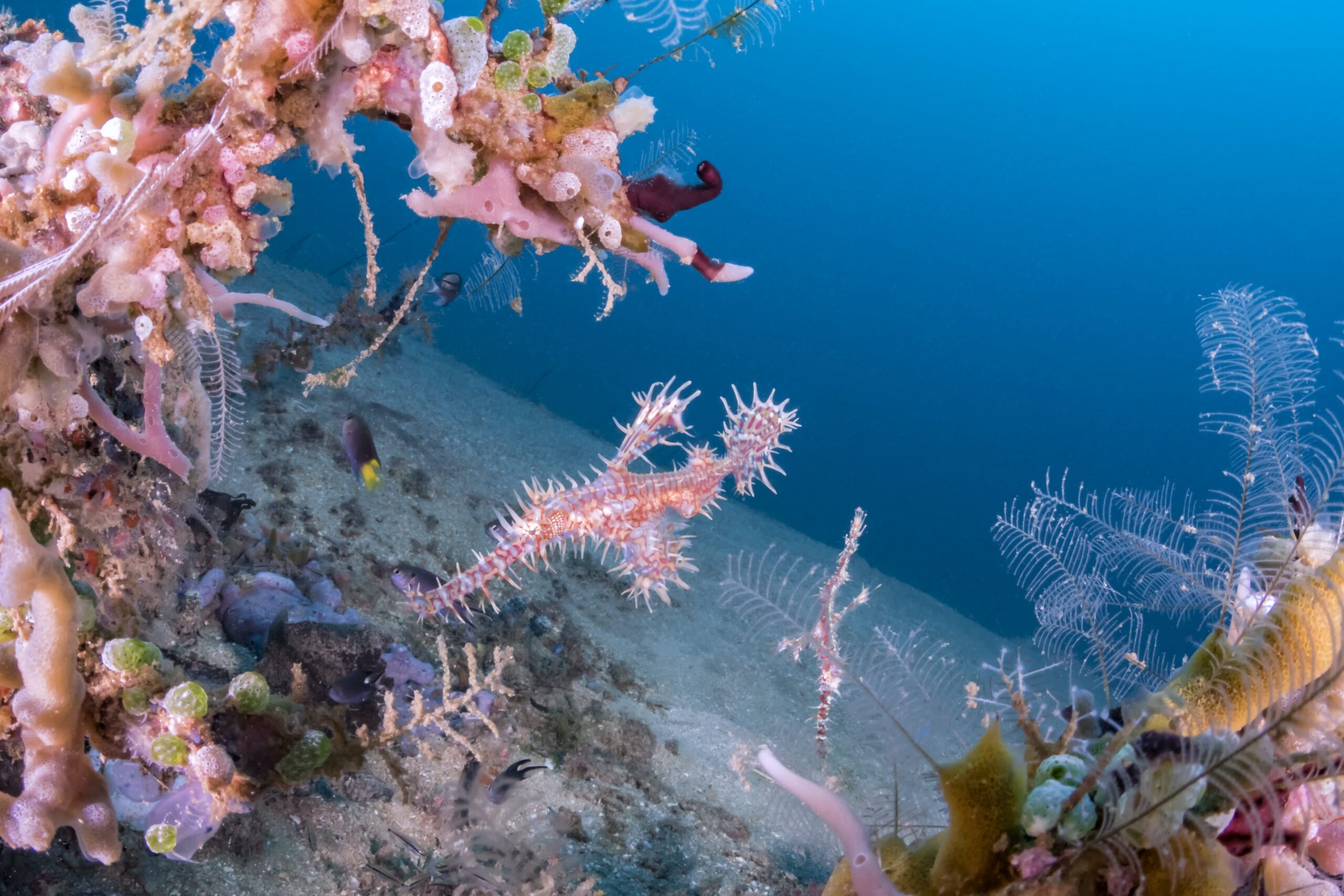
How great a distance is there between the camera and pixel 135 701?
2268 millimetres

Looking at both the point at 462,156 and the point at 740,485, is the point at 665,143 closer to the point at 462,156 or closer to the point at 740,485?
the point at 462,156

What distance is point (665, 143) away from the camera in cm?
273

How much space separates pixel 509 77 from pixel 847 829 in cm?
237

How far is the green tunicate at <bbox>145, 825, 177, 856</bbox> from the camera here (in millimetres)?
2209

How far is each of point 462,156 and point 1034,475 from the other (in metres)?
63.3

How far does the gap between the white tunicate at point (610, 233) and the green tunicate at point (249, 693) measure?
1924mm

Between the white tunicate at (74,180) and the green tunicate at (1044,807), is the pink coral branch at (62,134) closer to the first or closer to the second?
the white tunicate at (74,180)

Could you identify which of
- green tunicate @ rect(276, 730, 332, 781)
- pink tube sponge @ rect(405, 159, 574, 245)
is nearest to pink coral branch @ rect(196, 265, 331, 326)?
pink tube sponge @ rect(405, 159, 574, 245)

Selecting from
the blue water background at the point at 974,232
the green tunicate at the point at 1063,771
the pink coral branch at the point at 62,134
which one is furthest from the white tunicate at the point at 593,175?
the blue water background at the point at 974,232

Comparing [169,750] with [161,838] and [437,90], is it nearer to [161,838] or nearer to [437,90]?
[161,838]

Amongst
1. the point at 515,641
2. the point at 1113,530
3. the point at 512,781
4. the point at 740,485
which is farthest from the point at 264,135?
the point at 515,641

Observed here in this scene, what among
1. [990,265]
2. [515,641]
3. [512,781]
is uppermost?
[990,265]

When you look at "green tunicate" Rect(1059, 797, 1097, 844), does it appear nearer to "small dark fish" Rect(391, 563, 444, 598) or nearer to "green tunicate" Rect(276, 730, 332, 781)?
"green tunicate" Rect(276, 730, 332, 781)

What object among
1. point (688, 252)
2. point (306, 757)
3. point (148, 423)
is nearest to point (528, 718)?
point (306, 757)
